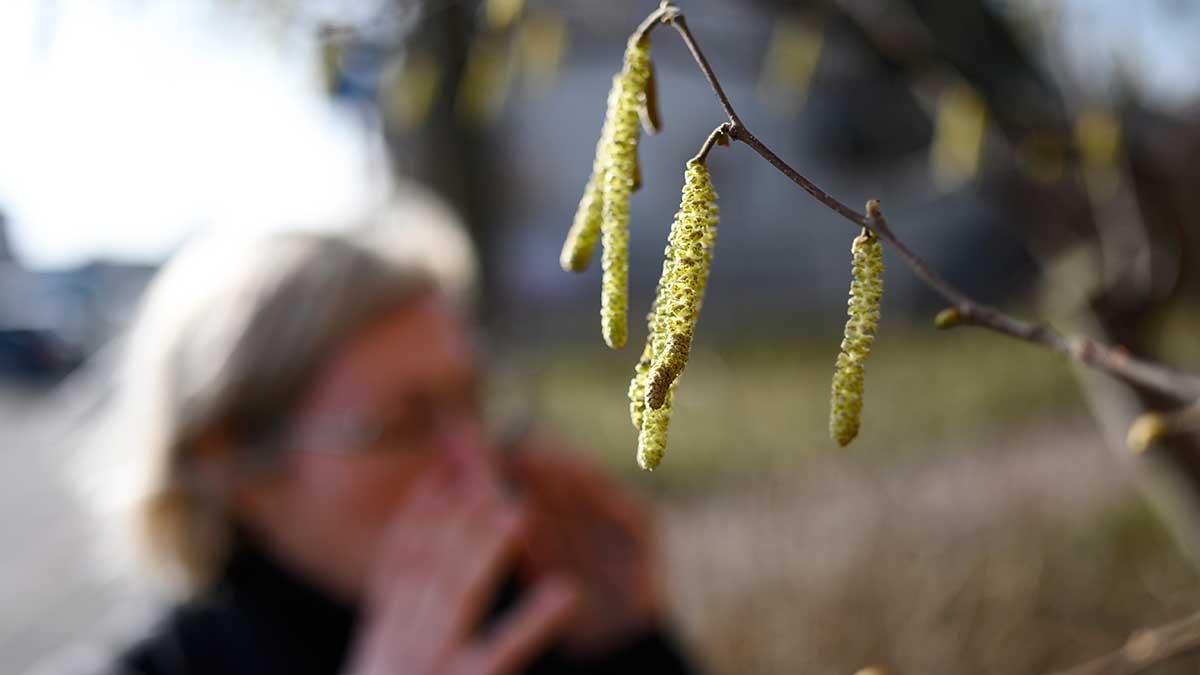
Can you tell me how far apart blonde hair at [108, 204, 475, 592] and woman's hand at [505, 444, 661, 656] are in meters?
0.53

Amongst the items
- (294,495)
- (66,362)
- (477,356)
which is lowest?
(66,362)

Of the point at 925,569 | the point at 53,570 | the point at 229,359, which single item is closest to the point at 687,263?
the point at 229,359

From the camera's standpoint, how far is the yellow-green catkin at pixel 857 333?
543mm

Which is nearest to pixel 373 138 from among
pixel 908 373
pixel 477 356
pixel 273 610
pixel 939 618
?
pixel 477 356

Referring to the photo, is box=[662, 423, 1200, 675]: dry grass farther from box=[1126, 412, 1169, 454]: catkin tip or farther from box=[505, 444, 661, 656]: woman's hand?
box=[1126, 412, 1169, 454]: catkin tip

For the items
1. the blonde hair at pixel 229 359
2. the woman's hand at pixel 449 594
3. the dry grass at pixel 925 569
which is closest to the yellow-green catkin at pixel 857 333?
the woman's hand at pixel 449 594

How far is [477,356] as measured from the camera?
2.64 metres

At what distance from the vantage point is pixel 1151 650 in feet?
2.44

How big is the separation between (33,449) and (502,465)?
27.6 ft

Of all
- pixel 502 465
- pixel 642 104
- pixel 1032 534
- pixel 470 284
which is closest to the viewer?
pixel 642 104

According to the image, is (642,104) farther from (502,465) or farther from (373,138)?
(373,138)

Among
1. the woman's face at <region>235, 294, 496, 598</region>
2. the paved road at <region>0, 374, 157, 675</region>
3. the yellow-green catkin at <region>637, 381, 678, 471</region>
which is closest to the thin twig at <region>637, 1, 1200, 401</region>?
the yellow-green catkin at <region>637, 381, 678, 471</region>

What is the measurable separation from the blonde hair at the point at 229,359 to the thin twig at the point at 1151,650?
1.78 metres

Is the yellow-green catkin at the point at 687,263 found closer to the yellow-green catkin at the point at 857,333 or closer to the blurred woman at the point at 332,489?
the yellow-green catkin at the point at 857,333
